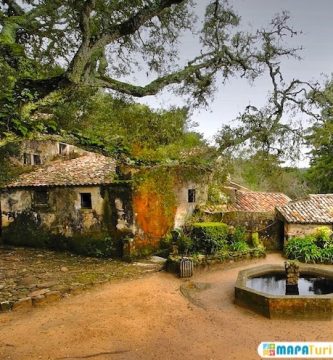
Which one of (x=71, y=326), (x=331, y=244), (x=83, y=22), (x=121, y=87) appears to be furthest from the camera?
(x=331, y=244)

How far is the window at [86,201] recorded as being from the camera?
53.8ft

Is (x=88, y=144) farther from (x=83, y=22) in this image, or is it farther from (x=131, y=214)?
(x=131, y=214)

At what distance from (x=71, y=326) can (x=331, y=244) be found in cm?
1369

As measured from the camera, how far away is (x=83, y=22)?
281 inches

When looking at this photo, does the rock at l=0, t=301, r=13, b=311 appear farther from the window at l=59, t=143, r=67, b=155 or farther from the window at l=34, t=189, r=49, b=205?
the window at l=59, t=143, r=67, b=155

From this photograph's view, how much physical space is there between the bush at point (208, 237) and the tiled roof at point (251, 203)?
2.38m

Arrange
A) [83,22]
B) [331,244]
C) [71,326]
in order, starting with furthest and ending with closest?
[331,244], [71,326], [83,22]

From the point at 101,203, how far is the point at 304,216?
11.1m

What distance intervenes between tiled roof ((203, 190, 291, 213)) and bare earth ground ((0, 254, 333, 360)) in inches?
325

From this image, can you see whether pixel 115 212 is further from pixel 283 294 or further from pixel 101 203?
pixel 283 294

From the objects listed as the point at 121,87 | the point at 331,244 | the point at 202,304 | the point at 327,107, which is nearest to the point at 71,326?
the point at 202,304

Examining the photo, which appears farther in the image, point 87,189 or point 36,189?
point 36,189

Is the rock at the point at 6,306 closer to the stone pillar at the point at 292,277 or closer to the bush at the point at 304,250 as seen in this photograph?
the stone pillar at the point at 292,277

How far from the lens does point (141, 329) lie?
8.34 metres
